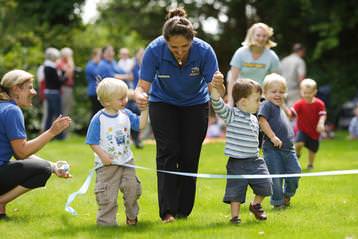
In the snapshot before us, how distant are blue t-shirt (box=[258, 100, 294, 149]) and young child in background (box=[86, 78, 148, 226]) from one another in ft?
5.66

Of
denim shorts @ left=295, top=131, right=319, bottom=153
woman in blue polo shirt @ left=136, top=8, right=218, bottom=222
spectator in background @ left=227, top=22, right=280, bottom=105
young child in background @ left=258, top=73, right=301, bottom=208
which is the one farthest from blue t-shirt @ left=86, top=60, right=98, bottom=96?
woman in blue polo shirt @ left=136, top=8, right=218, bottom=222

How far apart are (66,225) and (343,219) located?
8.47ft

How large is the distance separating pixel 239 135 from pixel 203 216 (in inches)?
38.1

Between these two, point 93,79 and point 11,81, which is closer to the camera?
point 11,81

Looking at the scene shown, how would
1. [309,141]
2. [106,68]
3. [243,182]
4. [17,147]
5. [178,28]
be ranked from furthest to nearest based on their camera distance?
→ [106,68] < [309,141] < [17,147] < [243,182] < [178,28]

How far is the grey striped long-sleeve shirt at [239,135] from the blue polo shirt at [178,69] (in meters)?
0.39

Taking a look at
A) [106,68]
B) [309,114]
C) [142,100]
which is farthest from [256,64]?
[106,68]

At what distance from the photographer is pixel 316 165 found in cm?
1218

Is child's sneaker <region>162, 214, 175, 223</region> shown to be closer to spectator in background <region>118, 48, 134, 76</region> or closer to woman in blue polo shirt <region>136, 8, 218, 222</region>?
woman in blue polo shirt <region>136, 8, 218, 222</region>

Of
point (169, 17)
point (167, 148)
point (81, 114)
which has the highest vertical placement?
point (169, 17)

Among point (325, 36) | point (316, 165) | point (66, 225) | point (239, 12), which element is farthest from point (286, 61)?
point (66, 225)

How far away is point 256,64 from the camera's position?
10242mm

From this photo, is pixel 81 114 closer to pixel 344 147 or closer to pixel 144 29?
pixel 144 29

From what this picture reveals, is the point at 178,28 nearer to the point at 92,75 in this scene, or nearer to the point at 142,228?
the point at 142,228
